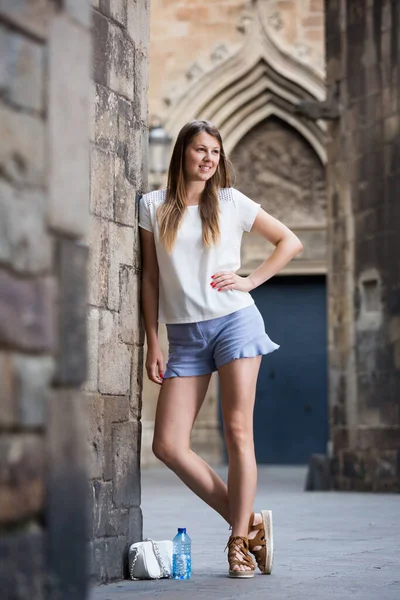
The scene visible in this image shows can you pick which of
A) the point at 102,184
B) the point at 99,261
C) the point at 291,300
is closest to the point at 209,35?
the point at 291,300

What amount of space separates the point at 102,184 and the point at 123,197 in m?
0.19

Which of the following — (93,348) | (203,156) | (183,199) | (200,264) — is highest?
(203,156)

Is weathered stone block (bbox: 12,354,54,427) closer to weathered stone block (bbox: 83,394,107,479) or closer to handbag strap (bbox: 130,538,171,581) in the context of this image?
weathered stone block (bbox: 83,394,107,479)

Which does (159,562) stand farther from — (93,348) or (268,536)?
(93,348)

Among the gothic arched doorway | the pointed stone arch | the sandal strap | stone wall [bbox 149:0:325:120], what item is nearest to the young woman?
the sandal strap

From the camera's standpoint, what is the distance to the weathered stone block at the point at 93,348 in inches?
195

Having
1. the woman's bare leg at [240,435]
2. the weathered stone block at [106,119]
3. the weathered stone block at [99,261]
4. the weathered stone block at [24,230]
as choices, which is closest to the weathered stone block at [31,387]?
the weathered stone block at [24,230]

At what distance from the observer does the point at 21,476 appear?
272 cm

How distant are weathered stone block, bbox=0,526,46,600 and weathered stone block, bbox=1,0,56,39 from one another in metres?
1.06

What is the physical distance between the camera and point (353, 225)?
1323 centimetres

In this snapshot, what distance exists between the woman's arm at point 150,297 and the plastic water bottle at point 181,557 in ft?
2.04

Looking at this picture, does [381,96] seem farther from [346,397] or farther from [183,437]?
[183,437]

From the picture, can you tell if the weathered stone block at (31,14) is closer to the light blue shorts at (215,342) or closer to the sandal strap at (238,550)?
the light blue shorts at (215,342)

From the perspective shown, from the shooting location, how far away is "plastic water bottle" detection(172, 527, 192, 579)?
514 centimetres
